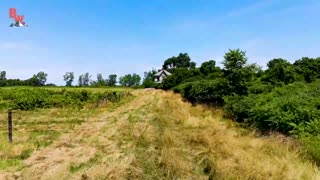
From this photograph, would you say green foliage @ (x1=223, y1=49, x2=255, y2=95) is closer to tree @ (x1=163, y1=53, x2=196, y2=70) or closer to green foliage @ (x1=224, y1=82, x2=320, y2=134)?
green foliage @ (x1=224, y1=82, x2=320, y2=134)

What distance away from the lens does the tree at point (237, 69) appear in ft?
82.3

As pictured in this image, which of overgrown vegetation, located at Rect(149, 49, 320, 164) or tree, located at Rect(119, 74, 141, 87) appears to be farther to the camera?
tree, located at Rect(119, 74, 141, 87)

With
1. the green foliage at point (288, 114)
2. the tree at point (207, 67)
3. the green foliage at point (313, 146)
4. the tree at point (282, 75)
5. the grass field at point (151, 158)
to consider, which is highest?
the tree at point (207, 67)

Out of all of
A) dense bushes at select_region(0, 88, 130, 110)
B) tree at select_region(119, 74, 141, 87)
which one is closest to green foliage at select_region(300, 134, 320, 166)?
dense bushes at select_region(0, 88, 130, 110)

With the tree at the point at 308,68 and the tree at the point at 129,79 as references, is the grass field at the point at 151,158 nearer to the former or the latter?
the tree at the point at 308,68

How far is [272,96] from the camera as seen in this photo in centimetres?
1770

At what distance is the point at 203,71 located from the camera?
202ft

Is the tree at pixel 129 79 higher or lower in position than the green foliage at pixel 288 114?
higher

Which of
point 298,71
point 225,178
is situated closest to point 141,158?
point 225,178

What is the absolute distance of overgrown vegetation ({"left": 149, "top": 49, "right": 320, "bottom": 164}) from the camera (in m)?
11.8

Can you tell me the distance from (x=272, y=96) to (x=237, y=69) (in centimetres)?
767

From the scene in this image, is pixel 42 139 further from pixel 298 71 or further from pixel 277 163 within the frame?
pixel 298 71

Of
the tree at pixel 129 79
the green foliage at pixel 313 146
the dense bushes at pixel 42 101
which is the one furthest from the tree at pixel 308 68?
the tree at pixel 129 79

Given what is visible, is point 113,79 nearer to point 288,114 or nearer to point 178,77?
point 178,77
